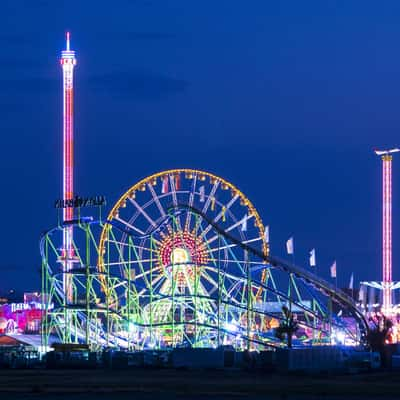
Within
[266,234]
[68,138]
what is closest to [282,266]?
[266,234]

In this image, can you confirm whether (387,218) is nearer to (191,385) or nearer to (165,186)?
(165,186)

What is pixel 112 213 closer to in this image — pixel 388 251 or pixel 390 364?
pixel 388 251

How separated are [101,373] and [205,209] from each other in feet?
108

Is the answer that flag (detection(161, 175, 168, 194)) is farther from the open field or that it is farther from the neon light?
the open field

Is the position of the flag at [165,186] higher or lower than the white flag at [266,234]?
higher

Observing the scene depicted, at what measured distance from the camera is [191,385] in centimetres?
4575

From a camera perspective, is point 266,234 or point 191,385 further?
point 266,234

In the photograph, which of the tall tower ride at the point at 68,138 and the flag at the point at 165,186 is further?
the tall tower ride at the point at 68,138

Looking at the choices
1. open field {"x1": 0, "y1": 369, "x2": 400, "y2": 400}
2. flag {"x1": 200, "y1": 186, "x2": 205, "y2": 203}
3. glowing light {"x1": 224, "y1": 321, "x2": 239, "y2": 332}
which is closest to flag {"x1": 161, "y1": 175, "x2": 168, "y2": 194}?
flag {"x1": 200, "y1": 186, "x2": 205, "y2": 203}

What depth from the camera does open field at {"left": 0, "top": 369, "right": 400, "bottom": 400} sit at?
4019 centimetres

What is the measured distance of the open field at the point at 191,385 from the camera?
132 feet

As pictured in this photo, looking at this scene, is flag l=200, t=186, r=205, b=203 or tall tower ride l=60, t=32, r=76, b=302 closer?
flag l=200, t=186, r=205, b=203

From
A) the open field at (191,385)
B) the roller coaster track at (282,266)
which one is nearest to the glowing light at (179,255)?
the roller coaster track at (282,266)

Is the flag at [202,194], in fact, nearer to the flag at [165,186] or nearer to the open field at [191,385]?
the flag at [165,186]
